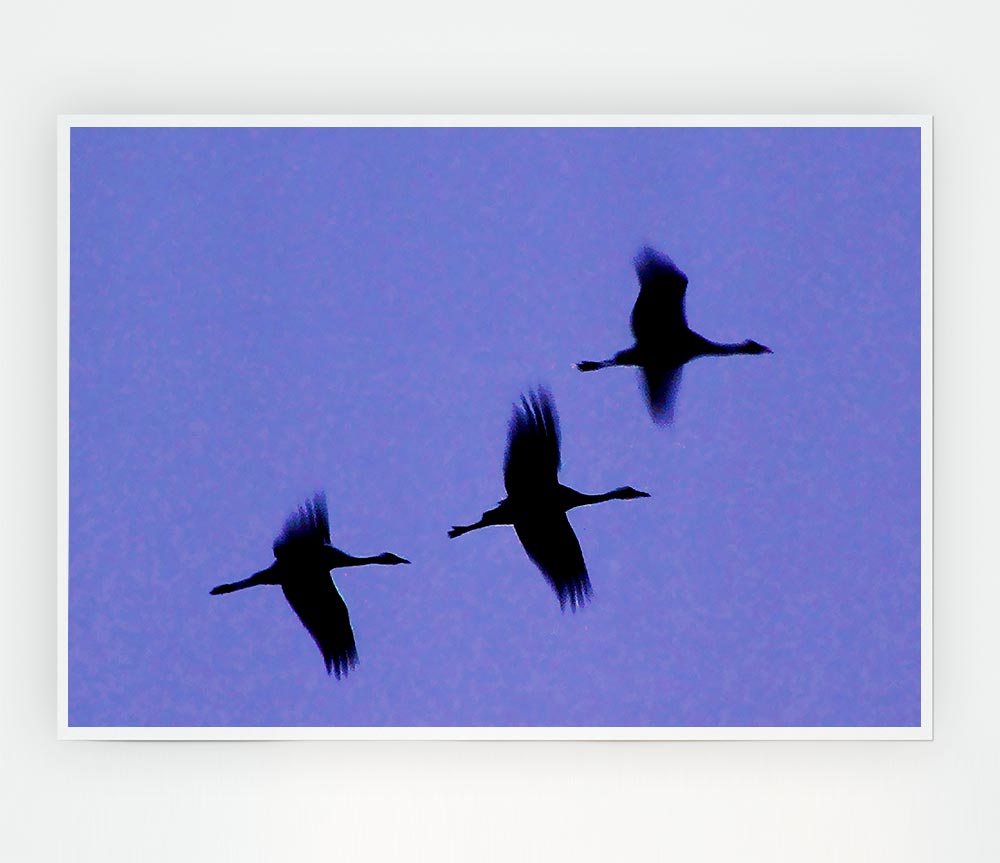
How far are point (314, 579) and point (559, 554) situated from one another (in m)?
0.32

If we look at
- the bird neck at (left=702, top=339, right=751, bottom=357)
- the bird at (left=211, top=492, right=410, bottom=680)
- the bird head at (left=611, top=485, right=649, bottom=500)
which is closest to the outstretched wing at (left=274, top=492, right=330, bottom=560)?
the bird at (left=211, top=492, right=410, bottom=680)

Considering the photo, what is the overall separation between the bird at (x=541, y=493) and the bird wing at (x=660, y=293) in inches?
6.5

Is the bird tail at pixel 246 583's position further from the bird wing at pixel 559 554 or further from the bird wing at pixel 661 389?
the bird wing at pixel 661 389

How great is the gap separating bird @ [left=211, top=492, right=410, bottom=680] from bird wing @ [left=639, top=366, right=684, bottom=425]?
384mm

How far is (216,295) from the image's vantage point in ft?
4.29

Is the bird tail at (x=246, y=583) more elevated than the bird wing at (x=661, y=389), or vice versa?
the bird wing at (x=661, y=389)

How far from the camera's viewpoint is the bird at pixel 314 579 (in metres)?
1.30

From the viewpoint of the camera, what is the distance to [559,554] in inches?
51.3

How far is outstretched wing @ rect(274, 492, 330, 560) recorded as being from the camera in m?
1.30
